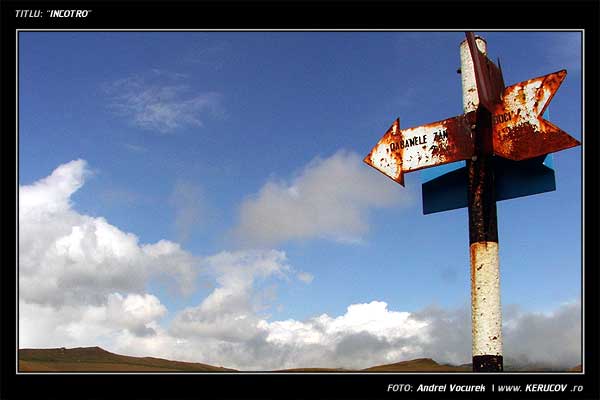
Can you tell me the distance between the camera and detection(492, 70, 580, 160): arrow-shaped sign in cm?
903

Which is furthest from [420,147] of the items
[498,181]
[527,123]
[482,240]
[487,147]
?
[482,240]

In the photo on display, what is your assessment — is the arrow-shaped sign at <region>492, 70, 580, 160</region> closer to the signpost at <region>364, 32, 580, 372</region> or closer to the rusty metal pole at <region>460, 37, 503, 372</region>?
the signpost at <region>364, 32, 580, 372</region>

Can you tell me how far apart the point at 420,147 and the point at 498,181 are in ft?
4.71

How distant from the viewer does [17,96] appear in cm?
831

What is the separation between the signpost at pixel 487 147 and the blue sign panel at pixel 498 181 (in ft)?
0.07

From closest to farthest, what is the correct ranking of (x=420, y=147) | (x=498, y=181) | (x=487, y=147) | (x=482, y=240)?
1. (x=482, y=240)
2. (x=487, y=147)
3. (x=498, y=181)
4. (x=420, y=147)

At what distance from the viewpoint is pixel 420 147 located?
10289mm

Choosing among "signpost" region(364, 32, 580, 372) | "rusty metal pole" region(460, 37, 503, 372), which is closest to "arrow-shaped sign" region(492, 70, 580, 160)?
"signpost" region(364, 32, 580, 372)

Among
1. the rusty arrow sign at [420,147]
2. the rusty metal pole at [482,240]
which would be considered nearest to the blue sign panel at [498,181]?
the rusty metal pole at [482,240]

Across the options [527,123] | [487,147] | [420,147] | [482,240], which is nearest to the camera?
[482,240]

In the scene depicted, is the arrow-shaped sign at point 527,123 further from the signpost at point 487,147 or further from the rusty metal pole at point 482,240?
the rusty metal pole at point 482,240

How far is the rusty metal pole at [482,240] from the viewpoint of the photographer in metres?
8.89

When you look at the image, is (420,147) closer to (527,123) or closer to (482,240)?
(527,123)
